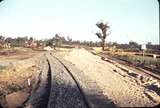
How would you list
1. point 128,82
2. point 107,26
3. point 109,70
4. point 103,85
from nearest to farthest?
1. point 107,26
2. point 128,82
3. point 103,85
4. point 109,70

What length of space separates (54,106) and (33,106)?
1.60 ft

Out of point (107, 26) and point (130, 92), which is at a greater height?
point (107, 26)

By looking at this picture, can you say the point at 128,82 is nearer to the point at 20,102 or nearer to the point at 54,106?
the point at 54,106

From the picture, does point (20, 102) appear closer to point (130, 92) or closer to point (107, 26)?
point (130, 92)

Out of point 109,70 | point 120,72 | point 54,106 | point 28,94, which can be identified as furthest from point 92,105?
point 109,70

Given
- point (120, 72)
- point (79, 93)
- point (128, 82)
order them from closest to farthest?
point (128, 82)
point (79, 93)
point (120, 72)

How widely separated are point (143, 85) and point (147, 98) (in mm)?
1251

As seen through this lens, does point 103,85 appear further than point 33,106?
Yes

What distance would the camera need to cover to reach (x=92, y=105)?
7.73m

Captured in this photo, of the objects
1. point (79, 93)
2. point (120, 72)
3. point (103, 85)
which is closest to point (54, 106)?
point (79, 93)

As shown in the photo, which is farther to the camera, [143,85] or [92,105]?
[143,85]

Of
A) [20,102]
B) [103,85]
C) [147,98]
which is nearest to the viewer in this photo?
[147,98]

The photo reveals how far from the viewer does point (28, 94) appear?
9.77m

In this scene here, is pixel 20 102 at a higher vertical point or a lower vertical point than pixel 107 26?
lower
